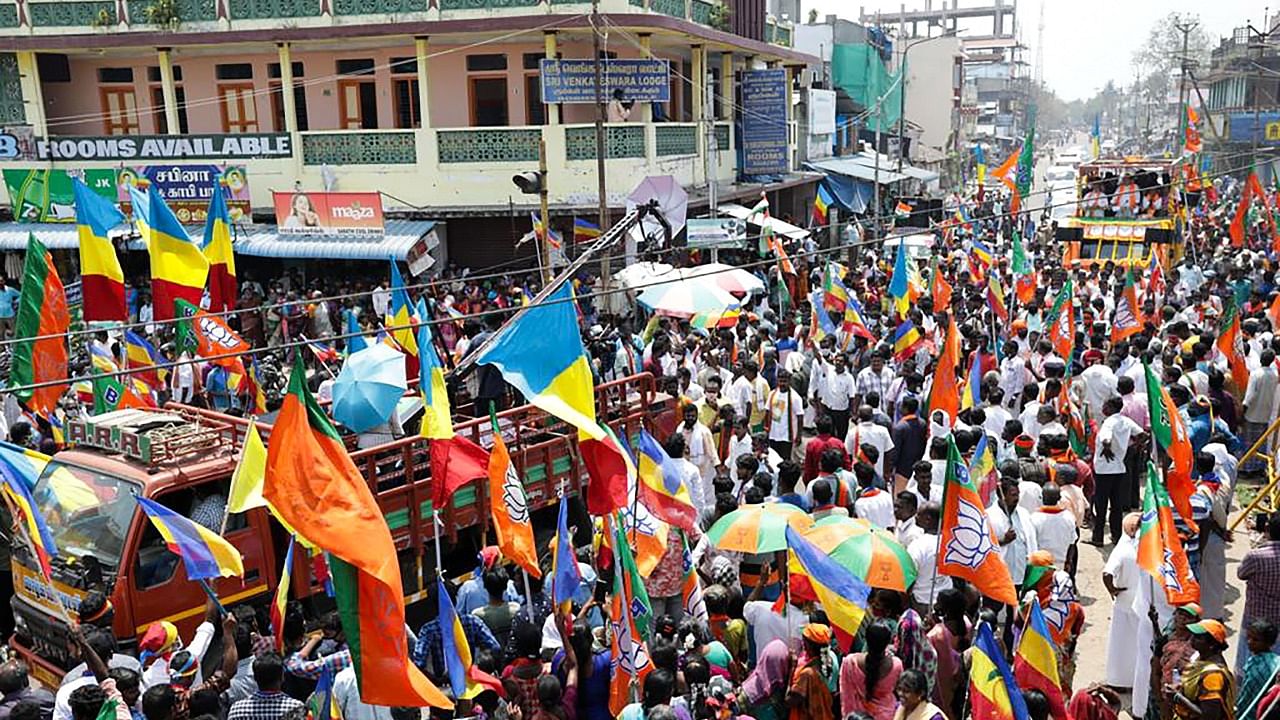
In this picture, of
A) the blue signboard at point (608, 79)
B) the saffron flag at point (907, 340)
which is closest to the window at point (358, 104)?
the blue signboard at point (608, 79)

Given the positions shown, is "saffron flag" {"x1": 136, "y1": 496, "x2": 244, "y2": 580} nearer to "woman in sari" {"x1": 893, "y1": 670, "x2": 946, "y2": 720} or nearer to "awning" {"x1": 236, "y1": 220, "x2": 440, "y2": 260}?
"woman in sari" {"x1": 893, "y1": 670, "x2": 946, "y2": 720}

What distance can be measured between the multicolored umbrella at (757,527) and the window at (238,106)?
64.8 ft

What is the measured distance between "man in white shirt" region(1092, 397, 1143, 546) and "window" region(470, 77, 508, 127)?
610 inches

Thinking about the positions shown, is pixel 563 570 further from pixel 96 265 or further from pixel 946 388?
pixel 96 265

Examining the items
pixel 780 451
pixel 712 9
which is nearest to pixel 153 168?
pixel 712 9

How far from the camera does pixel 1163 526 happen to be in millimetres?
6410

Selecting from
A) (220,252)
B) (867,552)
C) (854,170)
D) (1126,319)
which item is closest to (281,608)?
(867,552)

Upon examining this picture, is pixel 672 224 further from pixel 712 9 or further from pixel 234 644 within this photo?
pixel 234 644

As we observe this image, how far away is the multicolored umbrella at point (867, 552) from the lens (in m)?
6.08

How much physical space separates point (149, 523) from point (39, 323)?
3.89m

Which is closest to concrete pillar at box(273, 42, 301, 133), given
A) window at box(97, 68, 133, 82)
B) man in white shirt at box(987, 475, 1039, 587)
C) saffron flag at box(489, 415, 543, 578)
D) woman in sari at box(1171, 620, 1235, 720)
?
window at box(97, 68, 133, 82)

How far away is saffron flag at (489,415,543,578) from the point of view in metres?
7.05

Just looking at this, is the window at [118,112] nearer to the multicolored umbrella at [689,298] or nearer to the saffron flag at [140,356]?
the saffron flag at [140,356]

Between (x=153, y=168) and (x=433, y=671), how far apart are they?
1854 cm
